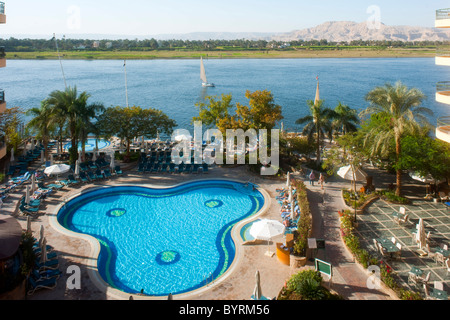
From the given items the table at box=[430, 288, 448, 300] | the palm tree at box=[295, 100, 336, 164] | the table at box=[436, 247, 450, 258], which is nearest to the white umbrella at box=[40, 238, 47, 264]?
the table at box=[430, 288, 448, 300]

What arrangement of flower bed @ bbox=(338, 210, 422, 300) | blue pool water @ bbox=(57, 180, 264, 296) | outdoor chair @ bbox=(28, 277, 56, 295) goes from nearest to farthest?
flower bed @ bbox=(338, 210, 422, 300) < outdoor chair @ bbox=(28, 277, 56, 295) < blue pool water @ bbox=(57, 180, 264, 296)

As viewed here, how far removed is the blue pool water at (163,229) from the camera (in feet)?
49.9

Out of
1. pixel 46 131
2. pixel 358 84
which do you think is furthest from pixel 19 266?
pixel 358 84

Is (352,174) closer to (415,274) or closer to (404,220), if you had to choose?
(404,220)

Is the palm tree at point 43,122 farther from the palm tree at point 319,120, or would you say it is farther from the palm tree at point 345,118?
the palm tree at point 345,118

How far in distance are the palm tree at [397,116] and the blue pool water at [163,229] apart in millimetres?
7992

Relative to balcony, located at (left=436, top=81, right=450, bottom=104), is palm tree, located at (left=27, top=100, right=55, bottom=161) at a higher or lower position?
lower

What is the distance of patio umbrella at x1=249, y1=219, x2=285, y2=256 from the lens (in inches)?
609

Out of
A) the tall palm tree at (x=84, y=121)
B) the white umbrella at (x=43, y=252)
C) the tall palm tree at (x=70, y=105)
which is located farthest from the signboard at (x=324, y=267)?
the tall palm tree at (x=70, y=105)

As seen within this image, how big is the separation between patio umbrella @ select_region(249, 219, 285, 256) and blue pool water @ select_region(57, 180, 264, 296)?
70.2 inches

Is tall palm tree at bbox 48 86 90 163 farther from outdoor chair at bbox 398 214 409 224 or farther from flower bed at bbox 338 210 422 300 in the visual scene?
outdoor chair at bbox 398 214 409 224

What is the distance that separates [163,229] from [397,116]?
15213 mm

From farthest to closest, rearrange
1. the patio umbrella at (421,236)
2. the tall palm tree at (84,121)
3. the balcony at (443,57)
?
the tall palm tree at (84,121) → the balcony at (443,57) → the patio umbrella at (421,236)
